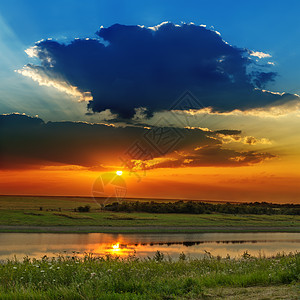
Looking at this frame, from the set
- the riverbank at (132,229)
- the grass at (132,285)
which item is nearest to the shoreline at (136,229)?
the riverbank at (132,229)

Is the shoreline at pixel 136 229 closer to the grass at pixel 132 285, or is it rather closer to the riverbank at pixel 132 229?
the riverbank at pixel 132 229

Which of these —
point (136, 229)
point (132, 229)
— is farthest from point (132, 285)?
point (136, 229)

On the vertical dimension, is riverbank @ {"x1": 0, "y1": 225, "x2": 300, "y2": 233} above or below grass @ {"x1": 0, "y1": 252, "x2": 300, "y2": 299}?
below

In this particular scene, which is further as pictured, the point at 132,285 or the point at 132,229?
the point at 132,229

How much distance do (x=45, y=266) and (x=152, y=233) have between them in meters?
42.6

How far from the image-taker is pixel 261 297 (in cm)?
834

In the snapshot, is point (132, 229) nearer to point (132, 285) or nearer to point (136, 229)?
point (136, 229)

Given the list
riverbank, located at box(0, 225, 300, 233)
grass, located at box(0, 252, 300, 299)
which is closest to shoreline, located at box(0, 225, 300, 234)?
riverbank, located at box(0, 225, 300, 233)

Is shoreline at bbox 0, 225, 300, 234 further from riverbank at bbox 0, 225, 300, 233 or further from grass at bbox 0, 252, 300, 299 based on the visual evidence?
grass at bbox 0, 252, 300, 299

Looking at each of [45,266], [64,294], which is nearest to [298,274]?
[64,294]

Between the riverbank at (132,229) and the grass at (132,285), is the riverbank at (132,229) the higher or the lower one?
the lower one

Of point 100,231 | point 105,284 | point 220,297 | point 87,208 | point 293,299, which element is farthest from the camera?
point 87,208

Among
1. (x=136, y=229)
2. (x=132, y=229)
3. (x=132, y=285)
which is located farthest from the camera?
(x=136, y=229)

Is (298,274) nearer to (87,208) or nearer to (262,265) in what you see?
(262,265)
